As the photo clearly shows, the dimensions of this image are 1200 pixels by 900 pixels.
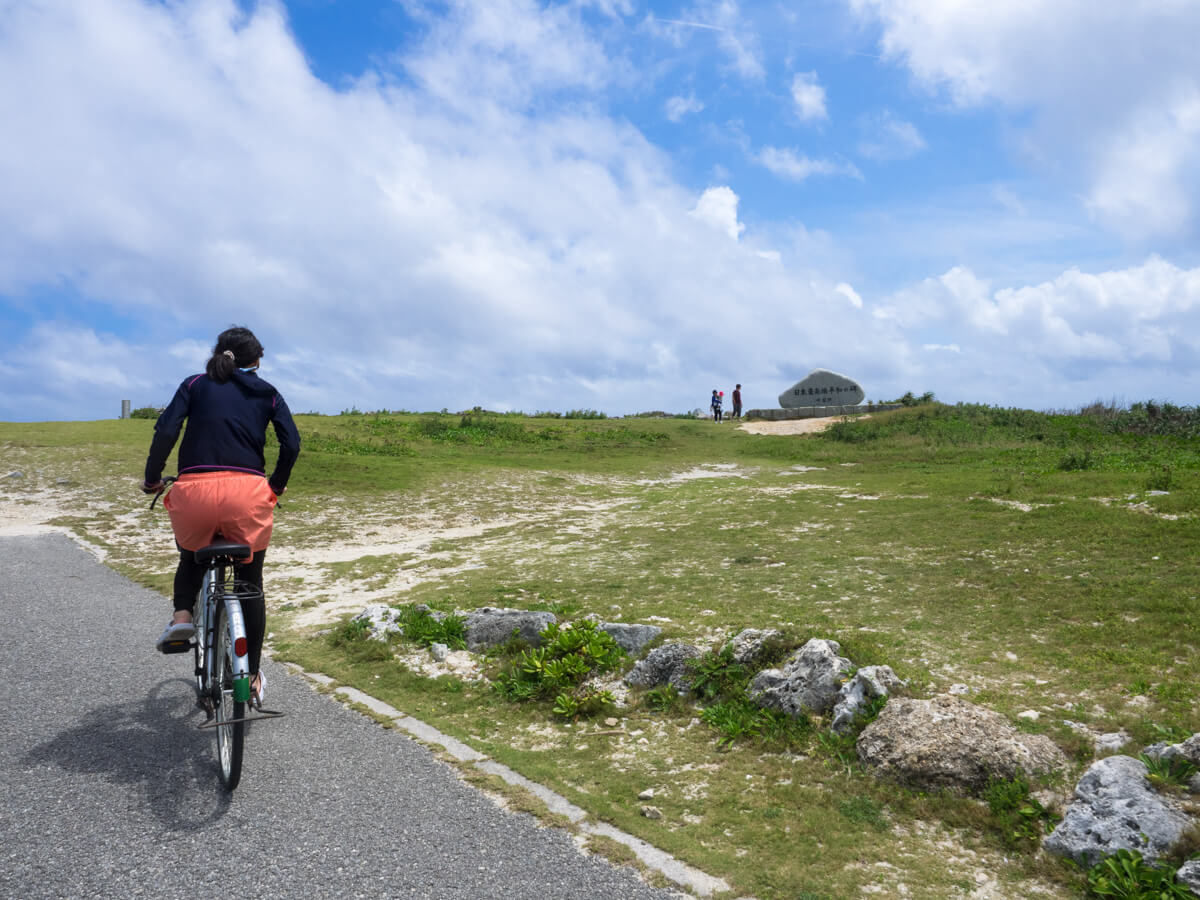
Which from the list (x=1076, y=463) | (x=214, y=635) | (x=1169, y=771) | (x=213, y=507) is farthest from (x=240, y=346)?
(x=1076, y=463)

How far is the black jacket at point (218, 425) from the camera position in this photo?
4582 mm

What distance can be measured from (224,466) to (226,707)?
1.49m

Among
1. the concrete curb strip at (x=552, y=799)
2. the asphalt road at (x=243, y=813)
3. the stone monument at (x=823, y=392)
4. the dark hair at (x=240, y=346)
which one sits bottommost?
the concrete curb strip at (x=552, y=799)

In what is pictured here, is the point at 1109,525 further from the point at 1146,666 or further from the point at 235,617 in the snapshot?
the point at 235,617

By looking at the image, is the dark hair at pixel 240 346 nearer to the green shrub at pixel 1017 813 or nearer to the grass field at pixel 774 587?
the grass field at pixel 774 587

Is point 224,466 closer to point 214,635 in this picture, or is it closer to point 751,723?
point 214,635

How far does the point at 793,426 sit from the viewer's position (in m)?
34.9

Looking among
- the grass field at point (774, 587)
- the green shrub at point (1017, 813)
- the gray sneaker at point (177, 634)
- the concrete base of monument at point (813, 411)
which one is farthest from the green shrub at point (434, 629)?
the concrete base of monument at point (813, 411)

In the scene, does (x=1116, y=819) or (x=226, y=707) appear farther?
(x=226, y=707)

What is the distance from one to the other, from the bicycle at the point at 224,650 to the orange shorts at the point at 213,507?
0.09 m

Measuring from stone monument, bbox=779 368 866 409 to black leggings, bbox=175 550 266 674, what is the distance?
3779 cm

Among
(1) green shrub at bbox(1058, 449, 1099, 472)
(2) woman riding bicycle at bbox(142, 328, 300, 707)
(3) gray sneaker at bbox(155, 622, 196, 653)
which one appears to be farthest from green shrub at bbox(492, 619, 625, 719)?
(1) green shrub at bbox(1058, 449, 1099, 472)

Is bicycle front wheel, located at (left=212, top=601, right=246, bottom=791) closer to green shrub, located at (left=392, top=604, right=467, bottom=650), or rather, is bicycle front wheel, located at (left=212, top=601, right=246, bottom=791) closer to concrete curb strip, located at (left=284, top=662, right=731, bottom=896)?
concrete curb strip, located at (left=284, top=662, right=731, bottom=896)

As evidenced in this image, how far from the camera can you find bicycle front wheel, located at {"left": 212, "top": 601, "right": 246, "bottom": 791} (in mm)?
4188
